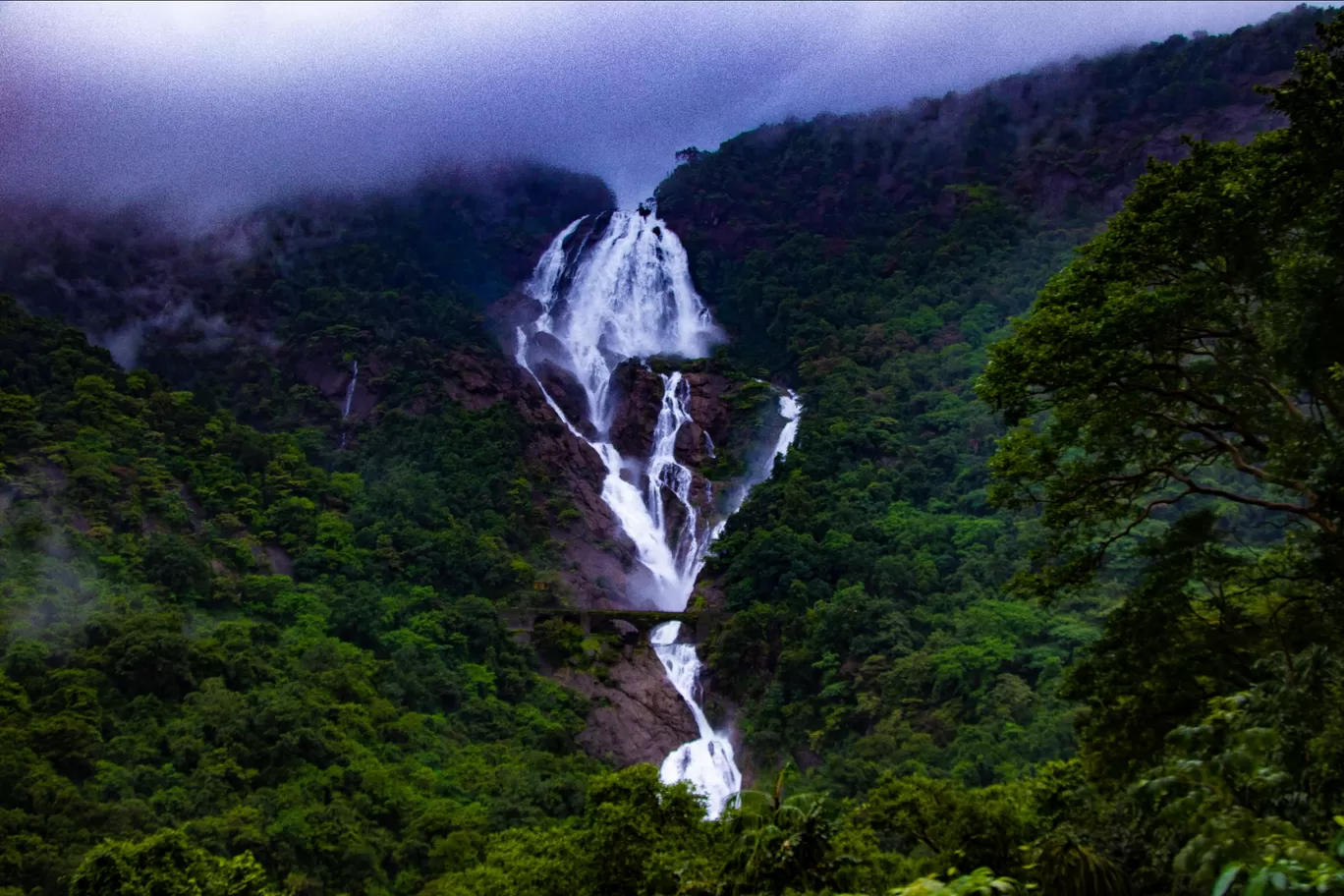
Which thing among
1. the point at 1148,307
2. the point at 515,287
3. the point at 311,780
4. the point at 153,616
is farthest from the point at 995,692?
the point at 515,287

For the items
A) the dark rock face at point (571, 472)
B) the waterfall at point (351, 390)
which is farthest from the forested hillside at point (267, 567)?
the dark rock face at point (571, 472)

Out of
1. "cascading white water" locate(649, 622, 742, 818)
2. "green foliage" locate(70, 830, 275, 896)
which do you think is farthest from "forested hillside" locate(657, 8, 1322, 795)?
"green foliage" locate(70, 830, 275, 896)

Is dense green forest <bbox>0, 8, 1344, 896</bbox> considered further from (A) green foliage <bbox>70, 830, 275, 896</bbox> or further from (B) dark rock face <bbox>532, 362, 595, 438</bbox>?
(B) dark rock face <bbox>532, 362, 595, 438</bbox>

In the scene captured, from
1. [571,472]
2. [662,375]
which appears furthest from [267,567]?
[662,375]

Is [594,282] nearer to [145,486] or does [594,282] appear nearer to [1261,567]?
[145,486]

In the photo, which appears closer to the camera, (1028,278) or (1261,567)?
(1261,567)

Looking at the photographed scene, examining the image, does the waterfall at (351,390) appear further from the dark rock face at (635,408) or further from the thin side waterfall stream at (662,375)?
the dark rock face at (635,408)
